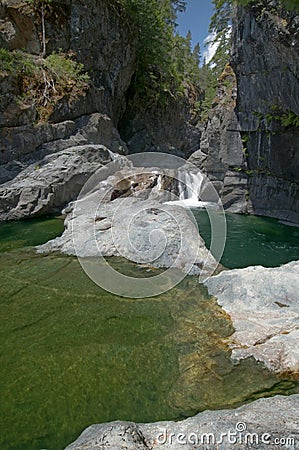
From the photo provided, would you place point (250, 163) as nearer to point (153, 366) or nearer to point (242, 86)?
point (242, 86)

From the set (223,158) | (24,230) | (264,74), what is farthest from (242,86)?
(24,230)

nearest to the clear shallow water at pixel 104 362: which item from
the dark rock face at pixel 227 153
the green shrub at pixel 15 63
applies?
the dark rock face at pixel 227 153

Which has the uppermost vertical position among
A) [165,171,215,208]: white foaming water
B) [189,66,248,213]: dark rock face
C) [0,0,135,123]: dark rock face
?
[0,0,135,123]: dark rock face

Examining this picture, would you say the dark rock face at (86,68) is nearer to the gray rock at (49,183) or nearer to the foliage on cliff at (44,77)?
the foliage on cliff at (44,77)

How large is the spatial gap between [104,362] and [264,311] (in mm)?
2388

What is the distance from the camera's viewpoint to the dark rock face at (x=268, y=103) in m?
9.14

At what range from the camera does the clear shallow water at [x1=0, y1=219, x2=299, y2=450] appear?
295cm

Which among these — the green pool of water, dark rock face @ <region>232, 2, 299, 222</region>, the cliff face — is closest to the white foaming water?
the cliff face

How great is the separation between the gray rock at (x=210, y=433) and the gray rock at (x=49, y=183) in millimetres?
9543

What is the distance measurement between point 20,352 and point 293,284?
4023 mm

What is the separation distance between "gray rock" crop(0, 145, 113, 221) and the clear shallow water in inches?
229

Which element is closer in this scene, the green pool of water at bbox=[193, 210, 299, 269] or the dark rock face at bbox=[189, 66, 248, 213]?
the green pool of water at bbox=[193, 210, 299, 269]

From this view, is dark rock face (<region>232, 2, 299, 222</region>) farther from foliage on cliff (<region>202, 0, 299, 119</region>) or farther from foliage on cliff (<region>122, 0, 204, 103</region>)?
foliage on cliff (<region>122, 0, 204, 103</region>)

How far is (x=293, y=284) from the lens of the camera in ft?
16.5
